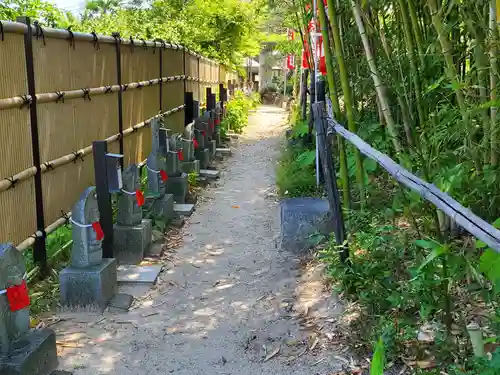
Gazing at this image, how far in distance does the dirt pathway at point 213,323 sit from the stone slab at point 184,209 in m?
0.44

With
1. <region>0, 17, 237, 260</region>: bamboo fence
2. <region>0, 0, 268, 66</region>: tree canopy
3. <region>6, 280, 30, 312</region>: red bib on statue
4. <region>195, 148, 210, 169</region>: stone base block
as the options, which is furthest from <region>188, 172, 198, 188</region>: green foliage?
<region>0, 0, 268, 66</region>: tree canopy

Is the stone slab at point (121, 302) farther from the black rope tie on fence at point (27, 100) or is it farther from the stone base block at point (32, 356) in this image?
the black rope tie on fence at point (27, 100)

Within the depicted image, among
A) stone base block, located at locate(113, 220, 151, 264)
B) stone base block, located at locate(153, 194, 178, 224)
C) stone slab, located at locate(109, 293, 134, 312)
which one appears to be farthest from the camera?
stone base block, located at locate(153, 194, 178, 224)

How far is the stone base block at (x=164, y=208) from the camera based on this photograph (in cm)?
622

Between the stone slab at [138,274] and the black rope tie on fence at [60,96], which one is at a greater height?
the black rope tie on fence at [60,96]

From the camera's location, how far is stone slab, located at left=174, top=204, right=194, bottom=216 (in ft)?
22.6

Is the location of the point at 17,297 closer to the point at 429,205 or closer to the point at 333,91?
the point at 429,205

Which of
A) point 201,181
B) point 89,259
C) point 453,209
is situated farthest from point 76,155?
point 453,209

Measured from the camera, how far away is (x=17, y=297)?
2.80m

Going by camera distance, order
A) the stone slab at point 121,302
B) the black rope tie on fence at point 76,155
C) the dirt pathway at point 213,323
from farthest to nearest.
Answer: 1. the black rope tie on fence at point 76,155
2. the stone slab at point 121,302
3. the dirt pathway at point 213,323

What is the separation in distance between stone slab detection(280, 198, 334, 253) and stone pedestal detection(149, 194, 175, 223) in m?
1.51

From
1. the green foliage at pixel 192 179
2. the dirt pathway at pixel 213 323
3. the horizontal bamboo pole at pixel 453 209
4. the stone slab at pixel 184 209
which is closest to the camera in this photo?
the horizontal bamboo pole at pixel 453 209

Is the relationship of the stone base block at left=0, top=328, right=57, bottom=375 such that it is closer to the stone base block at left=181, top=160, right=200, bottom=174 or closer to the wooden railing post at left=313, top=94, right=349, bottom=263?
the wooden railing post at left=313, top=94, right=349, bottom=263

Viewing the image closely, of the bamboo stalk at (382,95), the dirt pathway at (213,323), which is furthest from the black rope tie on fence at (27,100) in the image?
the bamboo stalk at (382,95)
